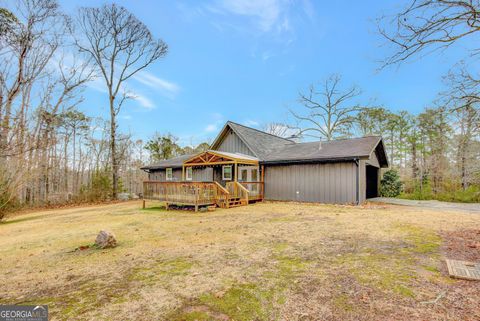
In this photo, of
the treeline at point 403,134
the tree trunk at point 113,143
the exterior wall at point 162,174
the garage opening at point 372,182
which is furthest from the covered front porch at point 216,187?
the treeline at point 403,134

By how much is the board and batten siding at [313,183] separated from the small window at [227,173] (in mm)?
2785

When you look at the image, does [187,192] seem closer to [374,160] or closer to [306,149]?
[306,149]

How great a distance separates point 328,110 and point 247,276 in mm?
25528

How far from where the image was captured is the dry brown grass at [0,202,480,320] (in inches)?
105

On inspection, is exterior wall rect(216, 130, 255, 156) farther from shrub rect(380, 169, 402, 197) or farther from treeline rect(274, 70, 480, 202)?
shrub rect(380, 169, 402, 197)

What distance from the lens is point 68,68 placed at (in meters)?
16.6

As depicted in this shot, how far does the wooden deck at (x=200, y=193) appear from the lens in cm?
1114

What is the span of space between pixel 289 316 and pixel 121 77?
23491mm

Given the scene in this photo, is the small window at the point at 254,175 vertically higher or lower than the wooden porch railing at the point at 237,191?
higher

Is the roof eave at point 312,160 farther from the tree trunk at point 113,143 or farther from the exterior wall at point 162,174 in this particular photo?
the tree trunk at point 113,143

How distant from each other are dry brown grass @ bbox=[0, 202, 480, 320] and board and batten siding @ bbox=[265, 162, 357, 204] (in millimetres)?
5625

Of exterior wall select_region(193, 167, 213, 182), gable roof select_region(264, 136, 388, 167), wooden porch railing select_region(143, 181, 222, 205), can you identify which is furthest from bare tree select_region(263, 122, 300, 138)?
wooden porch railing select_region(143, 181, 222, 205)

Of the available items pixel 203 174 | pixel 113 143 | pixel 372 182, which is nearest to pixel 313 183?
pixel 372 182

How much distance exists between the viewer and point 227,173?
1684 centimetres
